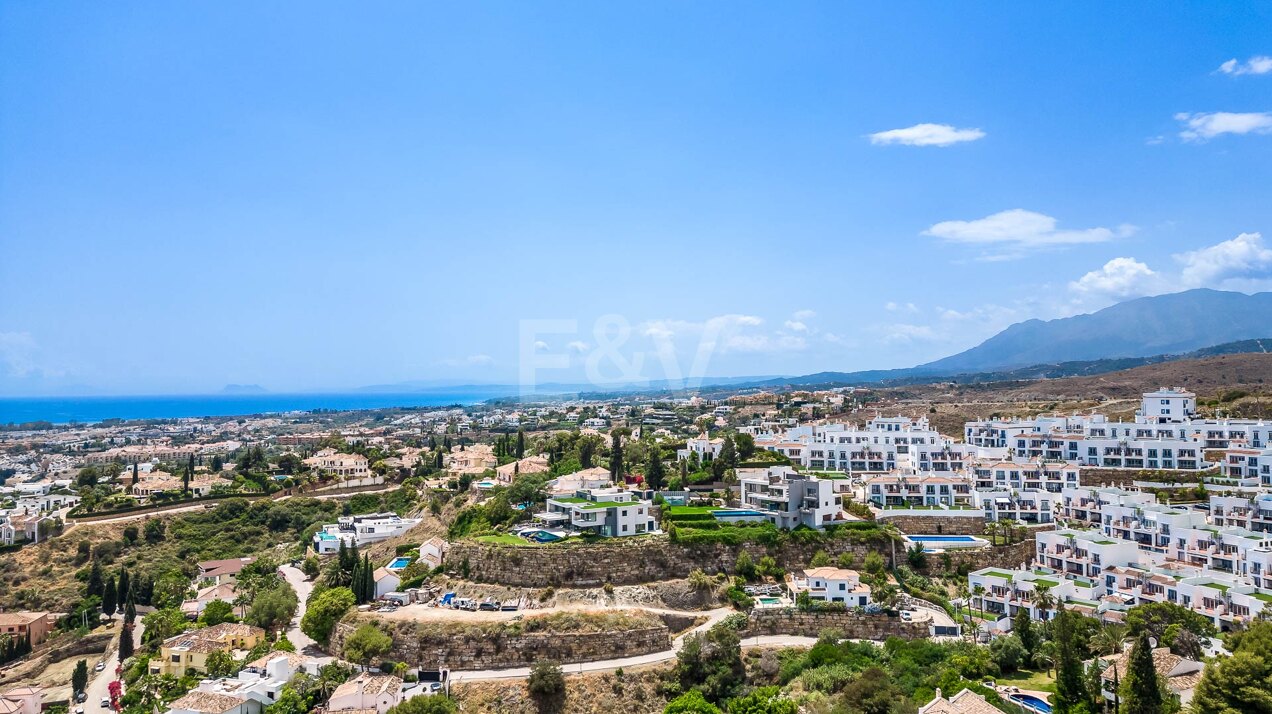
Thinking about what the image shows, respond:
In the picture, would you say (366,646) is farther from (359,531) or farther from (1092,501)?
(1092,501)

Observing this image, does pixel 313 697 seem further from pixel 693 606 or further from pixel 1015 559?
pixel 1015 559

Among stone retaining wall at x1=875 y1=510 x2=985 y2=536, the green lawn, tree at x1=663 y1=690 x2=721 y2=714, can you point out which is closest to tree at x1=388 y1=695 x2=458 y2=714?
tree at x1=663 y1=690 x2=721 y2=714

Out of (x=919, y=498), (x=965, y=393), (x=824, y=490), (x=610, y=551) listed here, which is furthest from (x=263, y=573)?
(x=965, y=393)

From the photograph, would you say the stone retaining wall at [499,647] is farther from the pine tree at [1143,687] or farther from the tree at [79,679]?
the pine tree at [1143,687]

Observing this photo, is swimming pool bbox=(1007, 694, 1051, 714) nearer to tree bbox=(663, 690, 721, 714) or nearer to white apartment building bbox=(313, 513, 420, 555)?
tree bbox=(663, 690, 721, 714)

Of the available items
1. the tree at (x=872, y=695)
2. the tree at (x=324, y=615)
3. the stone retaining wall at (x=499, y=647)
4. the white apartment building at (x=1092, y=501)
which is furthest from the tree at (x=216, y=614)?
the white apartment building at (x=1092, y=501)

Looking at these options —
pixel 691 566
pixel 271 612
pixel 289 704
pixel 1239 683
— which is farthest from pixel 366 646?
pixel 1239 683
